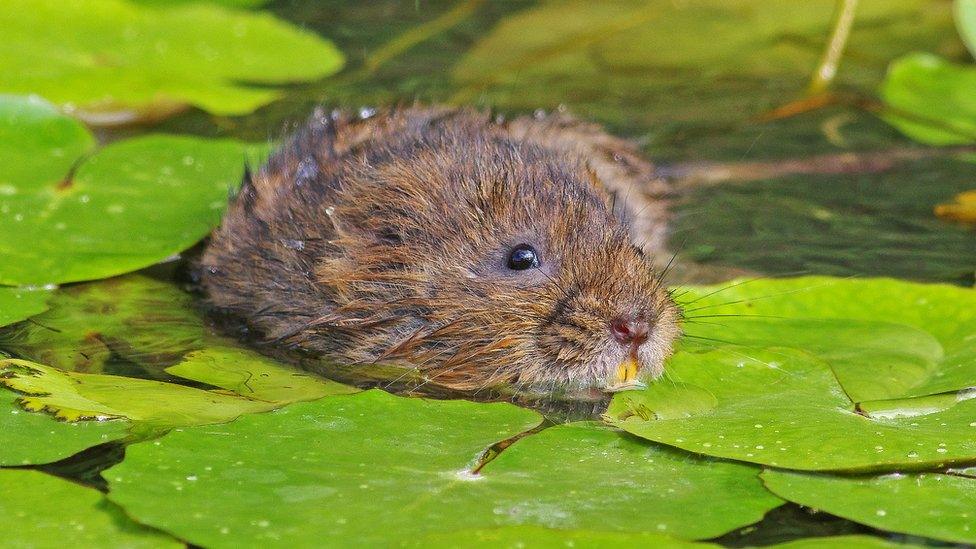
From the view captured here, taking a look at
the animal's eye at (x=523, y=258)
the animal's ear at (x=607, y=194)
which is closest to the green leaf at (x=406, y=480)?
the animal's eye at (x=523, y=258)

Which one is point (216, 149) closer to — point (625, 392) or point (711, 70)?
point (625, 392)

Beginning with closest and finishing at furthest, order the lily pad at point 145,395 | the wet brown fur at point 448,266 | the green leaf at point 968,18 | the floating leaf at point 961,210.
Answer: the lily pad at point 145,395
the wet brown fur at point 448,266
the floating leaf at point 961,210
the green leaf at point 968,18

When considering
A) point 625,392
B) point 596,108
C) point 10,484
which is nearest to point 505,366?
point 625,392

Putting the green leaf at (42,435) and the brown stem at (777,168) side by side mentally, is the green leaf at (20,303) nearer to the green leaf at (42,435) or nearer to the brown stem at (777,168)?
the green leaf at (42,435)

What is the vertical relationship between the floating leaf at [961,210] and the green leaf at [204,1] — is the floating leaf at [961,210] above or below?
below

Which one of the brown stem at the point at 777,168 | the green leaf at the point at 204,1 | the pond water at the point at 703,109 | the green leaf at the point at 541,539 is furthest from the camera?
the green leaf at the point at 204,1

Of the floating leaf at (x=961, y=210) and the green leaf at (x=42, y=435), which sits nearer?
the green leaf at (x=42, y=435)

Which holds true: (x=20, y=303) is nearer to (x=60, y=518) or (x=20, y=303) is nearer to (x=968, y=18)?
(x=60, y=518)
